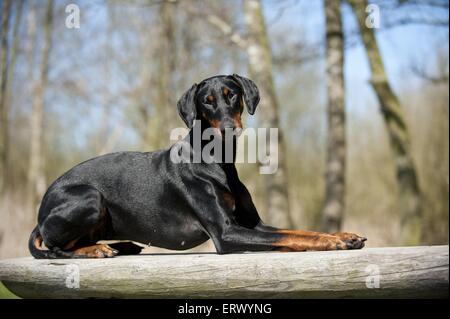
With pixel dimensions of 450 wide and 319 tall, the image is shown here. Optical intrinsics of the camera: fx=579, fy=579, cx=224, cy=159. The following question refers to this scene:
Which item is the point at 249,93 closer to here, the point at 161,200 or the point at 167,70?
the point at 161,200

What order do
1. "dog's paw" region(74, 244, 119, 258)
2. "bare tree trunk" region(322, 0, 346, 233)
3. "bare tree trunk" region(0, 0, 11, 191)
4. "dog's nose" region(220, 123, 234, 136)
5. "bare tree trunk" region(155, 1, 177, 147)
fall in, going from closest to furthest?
"dog's nose" region(220, 123, 234, 136) < "dog's paw" region(74, 244, 119, 258) < "bare tree trunk" region(322, 0, 346, 233) < "bare tree trunk" region(0, 0, 11, 191) < "bare tree trunk" region(155, 1, 177, 147)

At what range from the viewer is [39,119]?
1653 centimetres

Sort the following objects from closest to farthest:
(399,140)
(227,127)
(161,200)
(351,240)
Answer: (351,240), (227,127), (161,200), (399,140)

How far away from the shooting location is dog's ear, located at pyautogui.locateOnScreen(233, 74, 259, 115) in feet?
14.8

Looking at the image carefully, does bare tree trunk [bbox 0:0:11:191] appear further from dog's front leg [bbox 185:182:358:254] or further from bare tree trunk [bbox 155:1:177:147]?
dog's front leg [bbox 185:182:358:254]

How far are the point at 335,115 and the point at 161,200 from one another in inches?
250

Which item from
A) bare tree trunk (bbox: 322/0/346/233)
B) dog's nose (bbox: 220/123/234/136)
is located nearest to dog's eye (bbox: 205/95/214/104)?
dog's nose (bbox: 220/123/234/136)

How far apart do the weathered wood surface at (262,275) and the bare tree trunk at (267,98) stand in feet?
21.1

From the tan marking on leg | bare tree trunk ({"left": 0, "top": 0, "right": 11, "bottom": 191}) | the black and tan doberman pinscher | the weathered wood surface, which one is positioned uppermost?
bare tree trunk ({"left": 0, "top": 0, "right": 11, "bottom": 191})

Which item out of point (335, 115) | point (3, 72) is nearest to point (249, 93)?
point (335, 115)

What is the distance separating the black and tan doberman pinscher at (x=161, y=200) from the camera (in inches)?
169

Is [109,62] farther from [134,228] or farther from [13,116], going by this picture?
[134,228]

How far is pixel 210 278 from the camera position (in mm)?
3699
